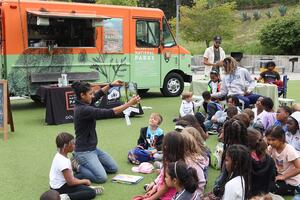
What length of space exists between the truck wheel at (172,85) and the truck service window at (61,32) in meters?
2.94

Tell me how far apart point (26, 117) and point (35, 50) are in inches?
73.3

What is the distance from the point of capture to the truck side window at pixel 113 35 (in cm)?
1229

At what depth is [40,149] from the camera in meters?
7.32

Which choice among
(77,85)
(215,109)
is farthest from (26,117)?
(77,85)

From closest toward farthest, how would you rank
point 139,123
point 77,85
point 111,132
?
point 77,85 → point 111,132 → point 139,123

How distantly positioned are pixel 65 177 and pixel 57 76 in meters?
6.92

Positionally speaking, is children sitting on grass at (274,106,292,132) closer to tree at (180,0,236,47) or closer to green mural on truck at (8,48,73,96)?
green mural on truck at (8,48,73,96)

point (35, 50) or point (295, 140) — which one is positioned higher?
point (35, 50)

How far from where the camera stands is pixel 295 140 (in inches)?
232

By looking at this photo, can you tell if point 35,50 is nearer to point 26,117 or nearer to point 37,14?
point 37,14

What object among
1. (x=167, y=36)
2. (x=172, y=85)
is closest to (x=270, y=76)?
(x=172, y=85)

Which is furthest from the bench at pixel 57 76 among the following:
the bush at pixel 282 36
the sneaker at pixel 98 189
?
the bush at pixel 282 36

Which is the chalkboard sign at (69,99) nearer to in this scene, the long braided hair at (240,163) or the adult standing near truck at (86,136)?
the adult standing near truck at (86,136)

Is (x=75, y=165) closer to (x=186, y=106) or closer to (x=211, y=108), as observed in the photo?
(x=186, y=106)
